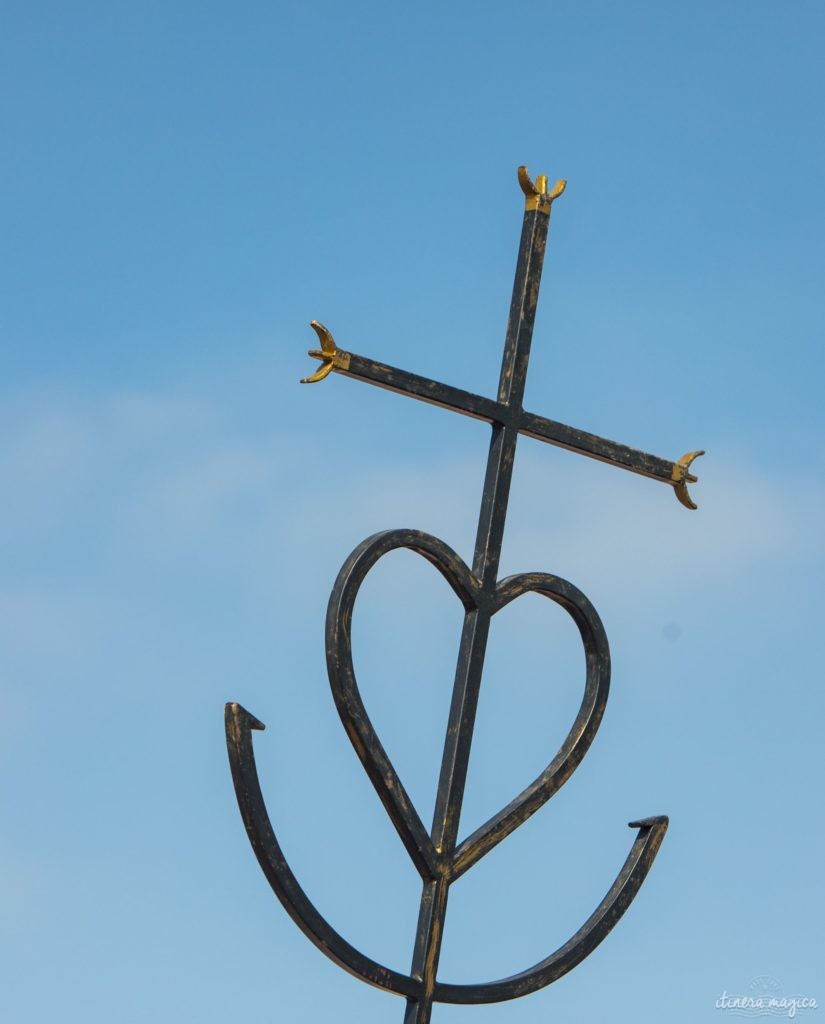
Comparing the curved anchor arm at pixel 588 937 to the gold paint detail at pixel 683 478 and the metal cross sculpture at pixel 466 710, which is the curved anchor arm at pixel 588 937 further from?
the gold paint detail at pixel 683 478

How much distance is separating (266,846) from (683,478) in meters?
1.92

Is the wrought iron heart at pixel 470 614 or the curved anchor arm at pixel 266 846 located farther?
the wrought iron heart at pixel 470 614

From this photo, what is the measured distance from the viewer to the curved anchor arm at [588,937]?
5.39 m

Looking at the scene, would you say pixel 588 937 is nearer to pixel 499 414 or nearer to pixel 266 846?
pixel 266 846

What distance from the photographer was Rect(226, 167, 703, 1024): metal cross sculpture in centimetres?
508

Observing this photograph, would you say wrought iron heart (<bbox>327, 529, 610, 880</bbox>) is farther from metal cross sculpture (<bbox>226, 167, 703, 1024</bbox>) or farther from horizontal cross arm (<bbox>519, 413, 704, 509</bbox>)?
horizontal cross arm (<bbox>519, 413, 704, 509</bbox>)

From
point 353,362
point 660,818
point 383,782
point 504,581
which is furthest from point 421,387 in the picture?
point 660,818

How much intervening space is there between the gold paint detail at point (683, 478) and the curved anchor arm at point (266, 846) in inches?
69.5

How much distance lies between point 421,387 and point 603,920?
1606 mm

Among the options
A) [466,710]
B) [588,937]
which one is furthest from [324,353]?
[588,937]

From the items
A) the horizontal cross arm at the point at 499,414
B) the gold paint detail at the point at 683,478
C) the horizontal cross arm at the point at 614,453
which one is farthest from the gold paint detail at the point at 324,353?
the gold paint detail at the point at 683,478

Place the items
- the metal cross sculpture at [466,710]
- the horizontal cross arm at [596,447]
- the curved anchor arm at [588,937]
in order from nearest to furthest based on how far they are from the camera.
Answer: the metal cross sculpture at [466,710] < the curved anchor arm at [588,937] < the horizontal cross arm at [596,447]

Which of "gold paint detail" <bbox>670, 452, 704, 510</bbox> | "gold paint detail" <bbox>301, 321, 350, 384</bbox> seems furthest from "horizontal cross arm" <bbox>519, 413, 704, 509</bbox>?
"gold paint detail" <bbox>301, 321, 350, 384</bbox>

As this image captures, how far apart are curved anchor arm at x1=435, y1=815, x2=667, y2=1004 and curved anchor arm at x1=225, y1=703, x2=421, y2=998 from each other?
1.20 feet
